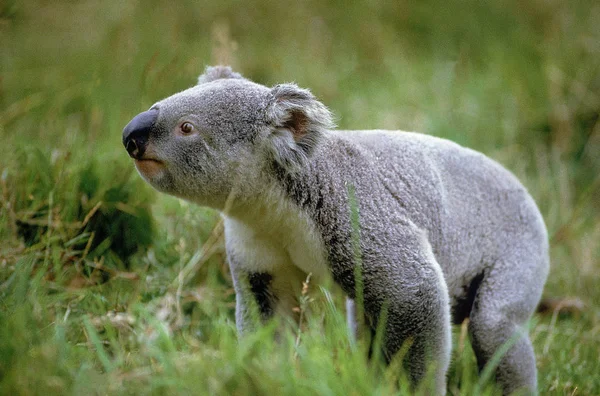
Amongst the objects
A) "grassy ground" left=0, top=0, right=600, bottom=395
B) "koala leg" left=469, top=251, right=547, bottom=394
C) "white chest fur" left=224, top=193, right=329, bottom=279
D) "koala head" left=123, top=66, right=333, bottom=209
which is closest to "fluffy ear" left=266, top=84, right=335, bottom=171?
"koala head" left=123, top=66, right=333, bottom=209

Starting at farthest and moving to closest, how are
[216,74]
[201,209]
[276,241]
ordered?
[201,209]
[216,74]
[276,241]

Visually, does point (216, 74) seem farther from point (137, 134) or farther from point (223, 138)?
point (137, 134)

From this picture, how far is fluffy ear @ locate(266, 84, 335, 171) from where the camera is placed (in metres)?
2.67

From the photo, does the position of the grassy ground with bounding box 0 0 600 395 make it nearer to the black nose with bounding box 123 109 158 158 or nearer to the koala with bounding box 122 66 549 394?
the koala with bounding box 122 66 549 394

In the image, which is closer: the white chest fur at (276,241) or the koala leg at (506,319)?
the white chest fur at (276,241)

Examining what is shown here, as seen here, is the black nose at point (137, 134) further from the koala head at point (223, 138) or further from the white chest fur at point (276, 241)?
the white chest fur at point (276, 241)

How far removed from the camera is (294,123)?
2.74 m

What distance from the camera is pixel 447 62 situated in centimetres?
675

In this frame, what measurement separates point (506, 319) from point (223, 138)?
5.06 feet

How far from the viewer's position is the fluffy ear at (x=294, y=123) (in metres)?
2.67

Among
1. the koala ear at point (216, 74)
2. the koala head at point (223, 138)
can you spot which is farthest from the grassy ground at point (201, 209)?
the koala ear at point (216, 74)

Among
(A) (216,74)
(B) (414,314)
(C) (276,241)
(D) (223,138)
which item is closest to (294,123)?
(D) (223,138)

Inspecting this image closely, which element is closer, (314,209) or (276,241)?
(314,209)

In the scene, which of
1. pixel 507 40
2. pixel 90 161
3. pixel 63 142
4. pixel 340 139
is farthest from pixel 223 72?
pixel 507 40
